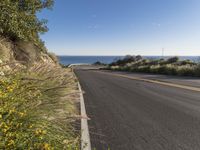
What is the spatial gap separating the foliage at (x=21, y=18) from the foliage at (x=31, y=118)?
5.28m

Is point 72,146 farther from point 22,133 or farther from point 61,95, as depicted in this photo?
point 61,95

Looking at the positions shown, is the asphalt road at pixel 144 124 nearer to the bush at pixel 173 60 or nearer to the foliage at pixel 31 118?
the foliage at pixel 31 118

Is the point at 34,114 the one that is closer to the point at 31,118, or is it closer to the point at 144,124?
the point at 31,118

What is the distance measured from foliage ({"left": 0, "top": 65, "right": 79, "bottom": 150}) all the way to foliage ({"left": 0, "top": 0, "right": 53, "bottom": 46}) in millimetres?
5280

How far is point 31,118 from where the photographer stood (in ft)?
14.2

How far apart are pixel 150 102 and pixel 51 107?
17.8ft

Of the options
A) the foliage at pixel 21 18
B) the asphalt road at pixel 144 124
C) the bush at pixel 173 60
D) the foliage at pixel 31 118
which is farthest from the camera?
the bush at pixel 173 60

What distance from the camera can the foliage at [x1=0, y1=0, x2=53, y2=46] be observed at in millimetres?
10523

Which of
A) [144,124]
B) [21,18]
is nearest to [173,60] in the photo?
[21,18]

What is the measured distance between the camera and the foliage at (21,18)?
1052cm

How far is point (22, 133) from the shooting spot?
3811mm

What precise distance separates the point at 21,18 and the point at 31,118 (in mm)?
8450

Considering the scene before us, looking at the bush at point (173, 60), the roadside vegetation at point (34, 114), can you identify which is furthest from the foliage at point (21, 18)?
the bush at point (173, 60)

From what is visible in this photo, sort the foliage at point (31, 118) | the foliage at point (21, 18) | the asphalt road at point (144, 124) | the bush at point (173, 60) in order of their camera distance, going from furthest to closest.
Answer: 1. the bush at point (173, 60)
2. the foliage at point (21, 18)
3. the asphalt road at point (144, 124)
4. the foliage at point (31, 118)
